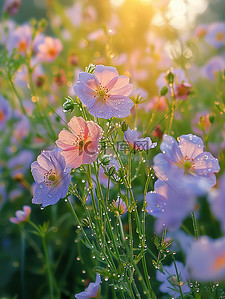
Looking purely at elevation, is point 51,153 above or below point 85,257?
above

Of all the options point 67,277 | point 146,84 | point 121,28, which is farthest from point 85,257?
point 121,28

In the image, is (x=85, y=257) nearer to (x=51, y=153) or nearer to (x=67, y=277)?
(x=67, y=277)

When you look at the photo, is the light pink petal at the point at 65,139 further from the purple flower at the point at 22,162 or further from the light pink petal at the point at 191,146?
the purple flower at the point at 22,162

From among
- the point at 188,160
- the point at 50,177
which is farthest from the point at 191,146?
the point at 50,177

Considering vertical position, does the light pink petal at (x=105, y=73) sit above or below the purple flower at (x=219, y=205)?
above

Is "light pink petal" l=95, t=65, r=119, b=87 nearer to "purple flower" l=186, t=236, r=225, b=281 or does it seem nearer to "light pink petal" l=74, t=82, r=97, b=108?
"light pink petal" l=74, t=82, r=97, b=108

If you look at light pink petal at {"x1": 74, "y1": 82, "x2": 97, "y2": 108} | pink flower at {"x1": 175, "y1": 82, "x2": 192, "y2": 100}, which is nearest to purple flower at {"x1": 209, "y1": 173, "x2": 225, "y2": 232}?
light pink petal at {"x1": 74, "y1": 82, "x2": 97, "y2": 108}

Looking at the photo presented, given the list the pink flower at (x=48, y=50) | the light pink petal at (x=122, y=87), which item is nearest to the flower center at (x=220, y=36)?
the pink flower at (x=48, y=50)
